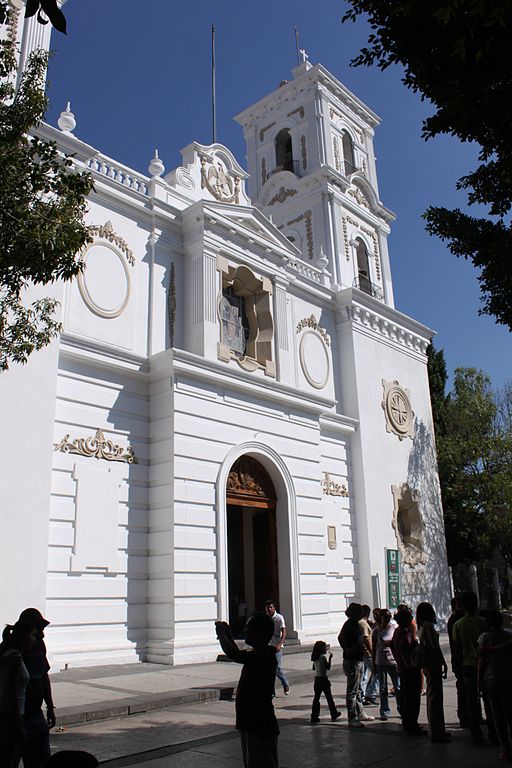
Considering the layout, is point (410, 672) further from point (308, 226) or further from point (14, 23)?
point (308, 226)

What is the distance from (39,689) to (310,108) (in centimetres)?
2557

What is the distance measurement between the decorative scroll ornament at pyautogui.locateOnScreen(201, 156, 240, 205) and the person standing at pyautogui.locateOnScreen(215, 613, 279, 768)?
54.4 ft

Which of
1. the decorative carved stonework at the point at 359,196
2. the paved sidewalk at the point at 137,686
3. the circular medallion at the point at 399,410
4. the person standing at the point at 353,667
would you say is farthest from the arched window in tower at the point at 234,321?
the person standing at the point at 353,667

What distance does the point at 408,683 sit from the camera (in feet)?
25.7

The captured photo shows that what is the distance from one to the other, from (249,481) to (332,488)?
4.02m

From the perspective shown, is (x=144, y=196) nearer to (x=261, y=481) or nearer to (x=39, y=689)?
(x=261, y=481)

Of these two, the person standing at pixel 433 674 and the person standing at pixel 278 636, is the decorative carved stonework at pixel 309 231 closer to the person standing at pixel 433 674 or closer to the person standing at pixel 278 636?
the person standing at pixel 278 636

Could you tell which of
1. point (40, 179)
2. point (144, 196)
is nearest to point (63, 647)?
point (40, 179)

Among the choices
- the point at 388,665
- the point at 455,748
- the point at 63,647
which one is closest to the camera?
the point at 455,748

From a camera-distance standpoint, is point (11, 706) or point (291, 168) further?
point (291, 168)

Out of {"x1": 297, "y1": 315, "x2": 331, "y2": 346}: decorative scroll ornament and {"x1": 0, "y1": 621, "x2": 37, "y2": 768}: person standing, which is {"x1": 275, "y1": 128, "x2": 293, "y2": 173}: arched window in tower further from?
{"x1": 0, "y1": 621, "x2": 37, "y2": 768}: person standing

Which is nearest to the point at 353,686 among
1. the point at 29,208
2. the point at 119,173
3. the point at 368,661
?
the point at 368,661

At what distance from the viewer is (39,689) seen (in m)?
5.55

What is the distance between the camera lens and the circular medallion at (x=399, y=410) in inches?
898
